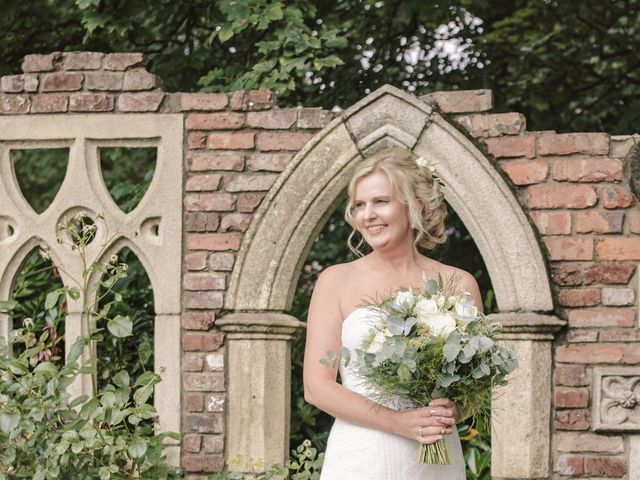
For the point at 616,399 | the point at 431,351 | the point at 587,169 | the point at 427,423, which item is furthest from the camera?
the point at 587,169

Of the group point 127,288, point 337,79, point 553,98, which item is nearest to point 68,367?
point 127,288

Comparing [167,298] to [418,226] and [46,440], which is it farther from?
[418,226]

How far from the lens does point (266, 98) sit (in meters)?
4.91

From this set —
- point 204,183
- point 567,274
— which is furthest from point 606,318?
point 204,183

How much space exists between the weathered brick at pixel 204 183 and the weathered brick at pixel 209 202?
0.07 feet

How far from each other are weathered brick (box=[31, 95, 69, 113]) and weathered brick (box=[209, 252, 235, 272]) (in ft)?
3.09

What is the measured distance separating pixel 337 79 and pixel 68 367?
3.23 m

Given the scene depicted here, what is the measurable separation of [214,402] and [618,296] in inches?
68.8

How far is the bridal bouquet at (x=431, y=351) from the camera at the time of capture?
278 centimetres

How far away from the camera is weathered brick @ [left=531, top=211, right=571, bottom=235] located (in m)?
4.70

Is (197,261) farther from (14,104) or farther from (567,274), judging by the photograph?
(567,274)

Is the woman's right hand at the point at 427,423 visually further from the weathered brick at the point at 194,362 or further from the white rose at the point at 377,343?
the weathered brick at the point at 194,362

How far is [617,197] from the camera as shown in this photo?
4.68 meters

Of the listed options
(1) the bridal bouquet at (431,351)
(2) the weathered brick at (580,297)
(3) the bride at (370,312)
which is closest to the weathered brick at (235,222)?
(2) the weathered brick at (580,297)
